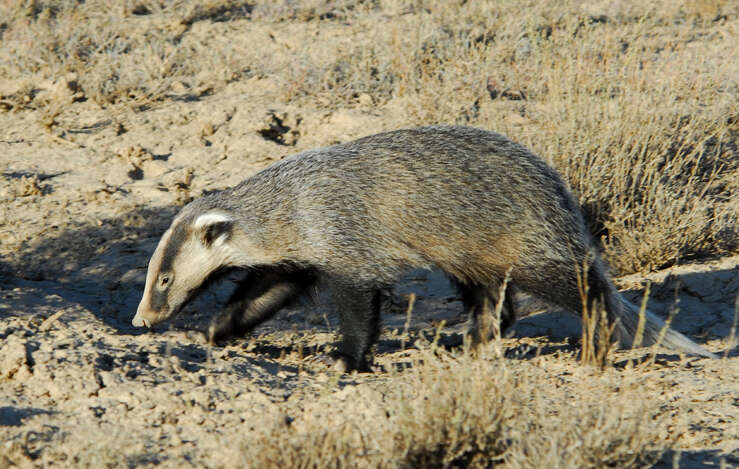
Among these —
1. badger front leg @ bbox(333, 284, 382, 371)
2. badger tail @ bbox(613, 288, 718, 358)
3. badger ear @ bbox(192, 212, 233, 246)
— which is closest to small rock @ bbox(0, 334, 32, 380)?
badger ear @ bbox(192, 212, 233, 246)

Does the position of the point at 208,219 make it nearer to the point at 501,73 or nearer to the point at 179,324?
the point at 179,324

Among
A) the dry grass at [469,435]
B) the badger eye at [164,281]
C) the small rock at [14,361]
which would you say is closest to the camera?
the dry grass at [469,435]

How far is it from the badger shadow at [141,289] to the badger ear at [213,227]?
99cm

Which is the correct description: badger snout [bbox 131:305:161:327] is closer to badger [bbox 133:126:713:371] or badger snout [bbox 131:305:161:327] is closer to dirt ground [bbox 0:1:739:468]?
badger [bbox 133:126:713:371]

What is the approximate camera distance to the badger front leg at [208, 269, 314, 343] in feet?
17.8

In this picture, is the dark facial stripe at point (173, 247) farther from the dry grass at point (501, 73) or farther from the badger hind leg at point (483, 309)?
the dry grass at point (501, 73)

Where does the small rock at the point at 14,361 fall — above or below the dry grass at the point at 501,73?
below

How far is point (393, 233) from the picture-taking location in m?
5.07

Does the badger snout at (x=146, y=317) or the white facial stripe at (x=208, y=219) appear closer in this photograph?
the white facial stripe at (x=208, y=219)

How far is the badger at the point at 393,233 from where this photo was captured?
16.4ft

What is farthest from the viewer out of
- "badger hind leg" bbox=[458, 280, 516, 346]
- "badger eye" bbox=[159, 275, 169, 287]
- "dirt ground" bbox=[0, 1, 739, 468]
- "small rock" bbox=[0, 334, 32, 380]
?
"badger hind leg" bbox=[458, 280, 516, 346]

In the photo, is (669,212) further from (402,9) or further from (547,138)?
(402,9)

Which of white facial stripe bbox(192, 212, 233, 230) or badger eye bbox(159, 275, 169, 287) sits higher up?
white facial stripe bbox(192, 212, 233, 230)

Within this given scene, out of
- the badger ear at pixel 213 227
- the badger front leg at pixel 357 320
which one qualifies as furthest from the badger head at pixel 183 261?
the badger front leg at pixel 357 320
